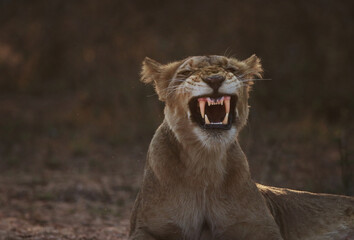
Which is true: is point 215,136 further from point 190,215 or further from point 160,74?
point 160,74

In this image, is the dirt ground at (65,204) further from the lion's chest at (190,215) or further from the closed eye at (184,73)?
the closed eye at (184,73)

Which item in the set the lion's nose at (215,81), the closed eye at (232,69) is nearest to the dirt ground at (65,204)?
the closed eye at (232,69)

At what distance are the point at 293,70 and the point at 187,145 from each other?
861 centimetres

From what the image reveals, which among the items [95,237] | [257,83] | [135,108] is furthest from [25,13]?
[95,237]

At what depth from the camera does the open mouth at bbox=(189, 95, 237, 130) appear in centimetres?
416

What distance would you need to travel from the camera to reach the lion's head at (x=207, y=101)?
13.5 feet

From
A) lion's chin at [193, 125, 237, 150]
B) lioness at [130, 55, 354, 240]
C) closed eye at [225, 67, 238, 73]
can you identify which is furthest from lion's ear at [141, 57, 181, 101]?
lion's chin at [193, 125, 237, 150]

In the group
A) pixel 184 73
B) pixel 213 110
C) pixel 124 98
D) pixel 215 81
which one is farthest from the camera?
pixel 124 98

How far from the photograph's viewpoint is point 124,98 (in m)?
12.7

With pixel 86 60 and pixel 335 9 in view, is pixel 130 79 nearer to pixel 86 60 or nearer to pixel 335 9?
pixel 86 60

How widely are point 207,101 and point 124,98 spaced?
863 centimetres

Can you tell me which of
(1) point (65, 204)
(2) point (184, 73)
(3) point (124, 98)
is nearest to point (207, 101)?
(2) point (184, 73)

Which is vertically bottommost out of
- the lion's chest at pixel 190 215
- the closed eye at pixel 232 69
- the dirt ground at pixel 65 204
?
the dirt ground at pixel 65 204

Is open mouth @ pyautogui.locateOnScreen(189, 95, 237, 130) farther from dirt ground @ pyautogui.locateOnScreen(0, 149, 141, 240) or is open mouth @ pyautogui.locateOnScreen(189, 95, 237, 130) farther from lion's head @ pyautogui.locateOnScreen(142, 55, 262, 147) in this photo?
dirt ground @ pyautogui.locateOnScreen(0, 149, 141, 240)
